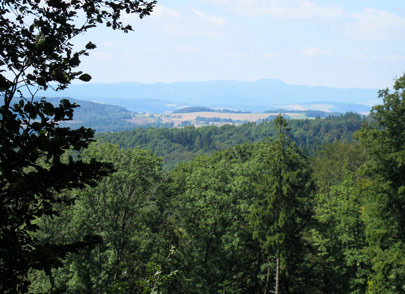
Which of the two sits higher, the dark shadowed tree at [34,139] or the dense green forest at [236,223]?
the dark shadowed tree at [34,139]

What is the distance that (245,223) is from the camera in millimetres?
25875

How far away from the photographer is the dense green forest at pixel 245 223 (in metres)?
18.5

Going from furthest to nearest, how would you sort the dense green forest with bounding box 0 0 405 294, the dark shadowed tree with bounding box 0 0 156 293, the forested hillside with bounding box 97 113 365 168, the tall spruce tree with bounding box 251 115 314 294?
the forested hillside with bounding box 97 113 365 168 → the tall spruce tree with bounding box 251 115 314 294 → the dense green forest with bounding box 0 0 405 294 → the dark shadowed tree with bounding box 0 0 156 293

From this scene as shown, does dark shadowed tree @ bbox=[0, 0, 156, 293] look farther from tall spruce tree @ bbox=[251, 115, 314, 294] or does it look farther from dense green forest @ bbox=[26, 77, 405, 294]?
tall spruce tree @ bbox=[251, 115, 314, 294]

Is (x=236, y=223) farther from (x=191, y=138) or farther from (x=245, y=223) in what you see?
(x=191, y=138)

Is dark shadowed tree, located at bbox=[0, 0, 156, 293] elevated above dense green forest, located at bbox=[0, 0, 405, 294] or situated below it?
above

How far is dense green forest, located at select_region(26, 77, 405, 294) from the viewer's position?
60.7 ft

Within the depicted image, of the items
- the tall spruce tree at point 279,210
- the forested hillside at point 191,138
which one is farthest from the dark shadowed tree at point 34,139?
the forested hillside at point 191,138

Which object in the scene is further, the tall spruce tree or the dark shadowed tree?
the tall spruce tree

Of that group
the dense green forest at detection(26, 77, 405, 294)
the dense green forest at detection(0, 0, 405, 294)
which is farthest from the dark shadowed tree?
the dense green forest at detection(26, 77, 405, 294)

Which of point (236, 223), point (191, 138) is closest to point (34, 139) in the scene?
point (236, 223)

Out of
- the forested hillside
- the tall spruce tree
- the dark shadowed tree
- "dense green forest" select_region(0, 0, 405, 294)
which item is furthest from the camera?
the forested hillside

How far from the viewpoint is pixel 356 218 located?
80.1 ft

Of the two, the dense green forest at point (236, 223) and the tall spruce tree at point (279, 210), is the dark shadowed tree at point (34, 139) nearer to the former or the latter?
the dense green forest at point (236, 223)
